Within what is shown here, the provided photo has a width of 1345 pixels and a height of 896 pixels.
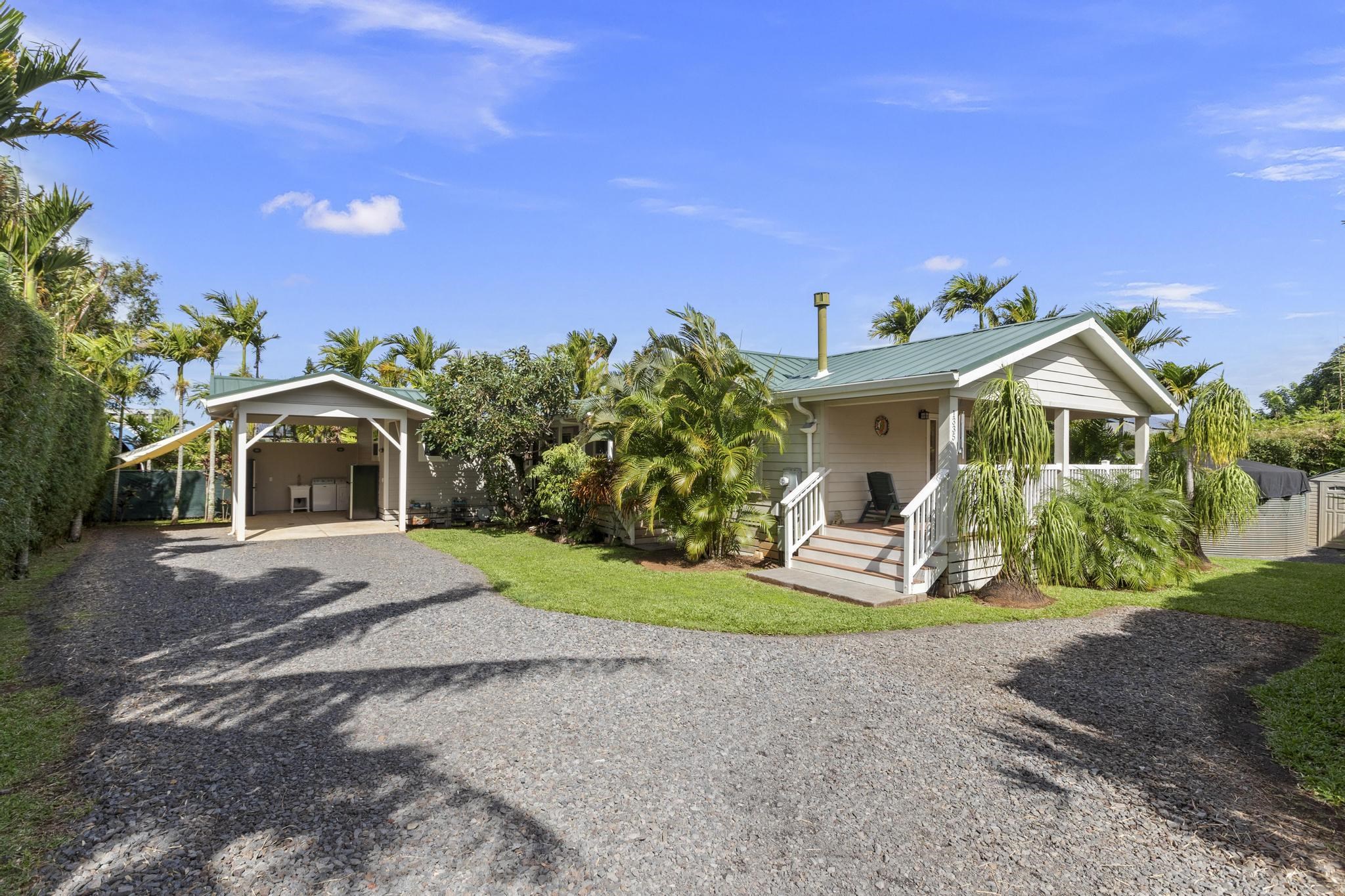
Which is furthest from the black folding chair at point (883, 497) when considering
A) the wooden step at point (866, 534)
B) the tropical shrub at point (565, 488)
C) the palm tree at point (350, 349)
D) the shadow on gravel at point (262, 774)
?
the palm tree at point (350, 349)

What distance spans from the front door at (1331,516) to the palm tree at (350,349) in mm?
26604

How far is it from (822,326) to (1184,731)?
8128 mm

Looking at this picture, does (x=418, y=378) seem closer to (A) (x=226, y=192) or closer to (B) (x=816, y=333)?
(A) (x=226, y=192)

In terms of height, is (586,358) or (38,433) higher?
(586,358)

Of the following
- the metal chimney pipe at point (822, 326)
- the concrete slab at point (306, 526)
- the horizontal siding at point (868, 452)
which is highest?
the metal chimney pipe at point (822, 326)

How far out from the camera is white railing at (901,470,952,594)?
324 inches

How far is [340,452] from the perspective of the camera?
765 inches

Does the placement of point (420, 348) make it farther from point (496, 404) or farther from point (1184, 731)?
point (1184, 731)

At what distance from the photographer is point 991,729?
13.9 feet

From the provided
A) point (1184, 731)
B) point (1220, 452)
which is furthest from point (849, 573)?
point (1220, 452)

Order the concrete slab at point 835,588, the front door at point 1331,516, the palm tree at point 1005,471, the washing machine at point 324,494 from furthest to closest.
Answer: the washing machine at point 324,494 → the front door at point 1331,516 → the palm tree at point 1005,471 → the concrete slab at point 835,588

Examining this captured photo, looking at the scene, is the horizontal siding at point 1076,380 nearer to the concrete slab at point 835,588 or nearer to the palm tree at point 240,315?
the concrete slab at point 835,588

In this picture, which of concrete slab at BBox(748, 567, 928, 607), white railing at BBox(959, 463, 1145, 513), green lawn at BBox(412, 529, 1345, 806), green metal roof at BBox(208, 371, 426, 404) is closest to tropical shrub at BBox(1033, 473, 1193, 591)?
white railing at BBox(959, 463, 1145, 513)

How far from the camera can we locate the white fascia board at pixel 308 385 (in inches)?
511
